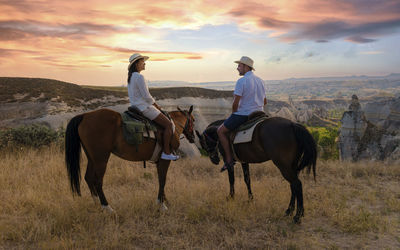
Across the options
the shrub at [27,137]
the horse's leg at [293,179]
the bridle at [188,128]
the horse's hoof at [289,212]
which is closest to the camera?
the horse's leg at [293,179]

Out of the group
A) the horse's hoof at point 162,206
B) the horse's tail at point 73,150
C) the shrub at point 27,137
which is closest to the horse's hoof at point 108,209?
the horse's tail at point 73,150

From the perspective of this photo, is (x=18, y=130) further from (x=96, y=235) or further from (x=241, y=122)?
(x=241, y=122)

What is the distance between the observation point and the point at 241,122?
231 inches

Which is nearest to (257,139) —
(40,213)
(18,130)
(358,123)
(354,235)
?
(354,235)

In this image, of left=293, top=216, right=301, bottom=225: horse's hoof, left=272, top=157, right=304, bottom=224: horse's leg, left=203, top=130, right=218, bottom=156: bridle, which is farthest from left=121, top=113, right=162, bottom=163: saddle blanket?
left=293, top=216, right=301, bottom=225: horse's hoof

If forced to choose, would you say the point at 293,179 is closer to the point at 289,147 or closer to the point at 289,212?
the point at 289,147

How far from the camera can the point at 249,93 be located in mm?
5609

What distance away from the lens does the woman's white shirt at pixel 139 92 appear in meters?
5.42

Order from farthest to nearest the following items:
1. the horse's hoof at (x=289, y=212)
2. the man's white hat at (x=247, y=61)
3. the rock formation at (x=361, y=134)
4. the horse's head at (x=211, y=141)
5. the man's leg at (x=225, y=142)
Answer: the rock formation at (x=361, y=134), the horse's head at (x=211, y=141), the man's leg at (x=225, y=142), the man's white hat at (x=247, y=61), the horse's hoof at (x=289, y=212)

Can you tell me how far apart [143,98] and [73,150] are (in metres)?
1.97

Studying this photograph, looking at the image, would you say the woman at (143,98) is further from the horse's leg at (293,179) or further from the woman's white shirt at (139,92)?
the horse's leg at (293,179)

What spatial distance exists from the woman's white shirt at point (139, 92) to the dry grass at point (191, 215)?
7.63ft

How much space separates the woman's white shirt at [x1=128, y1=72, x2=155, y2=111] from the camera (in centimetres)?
542

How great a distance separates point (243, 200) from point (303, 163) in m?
1.84
